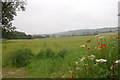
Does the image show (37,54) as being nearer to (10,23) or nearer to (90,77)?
(90,77)

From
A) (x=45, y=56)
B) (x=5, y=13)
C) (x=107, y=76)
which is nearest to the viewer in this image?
(x=107, y=76)

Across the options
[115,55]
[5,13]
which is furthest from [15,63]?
[5,13]

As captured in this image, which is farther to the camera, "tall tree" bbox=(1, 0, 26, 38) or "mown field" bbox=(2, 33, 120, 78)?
"tall tree" bbox=(1, 0, 26, 38)

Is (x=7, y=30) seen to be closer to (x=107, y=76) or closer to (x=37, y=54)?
(x=37, y=54)

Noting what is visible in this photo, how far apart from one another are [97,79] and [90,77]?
183 mm

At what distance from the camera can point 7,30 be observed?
70.4ft

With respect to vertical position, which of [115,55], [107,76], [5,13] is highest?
[5,13]

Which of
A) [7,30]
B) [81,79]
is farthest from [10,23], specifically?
[81,79]

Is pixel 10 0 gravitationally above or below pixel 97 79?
above

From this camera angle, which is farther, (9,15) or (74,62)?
(9,15)

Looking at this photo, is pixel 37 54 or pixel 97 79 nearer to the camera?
pixel 97 79

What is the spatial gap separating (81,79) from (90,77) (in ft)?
0.88

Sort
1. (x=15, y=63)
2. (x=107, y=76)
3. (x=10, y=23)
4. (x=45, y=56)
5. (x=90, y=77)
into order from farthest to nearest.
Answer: (x=10, y=23) → (x=45, y=56) → (x=15, y=63) → (x=90, y=77) → (x=107, y=76)

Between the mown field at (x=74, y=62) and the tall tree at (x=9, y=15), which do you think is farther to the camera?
the tall tree at (x=9, y=15)
